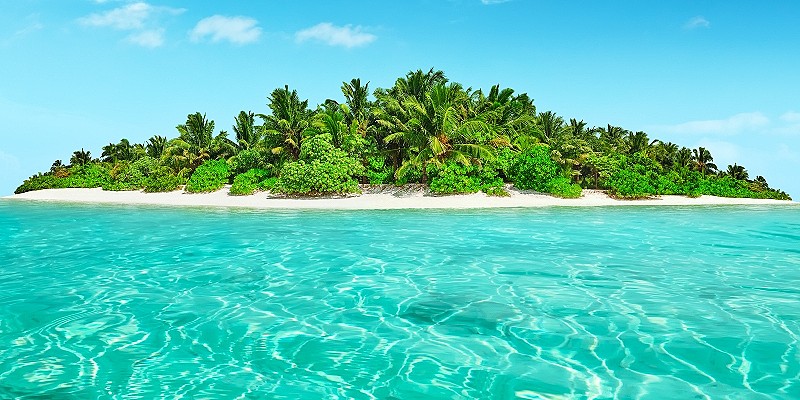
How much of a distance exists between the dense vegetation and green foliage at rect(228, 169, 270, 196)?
73mm

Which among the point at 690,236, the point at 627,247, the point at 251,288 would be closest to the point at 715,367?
the point at 251,288

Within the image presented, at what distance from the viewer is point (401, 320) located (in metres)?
7.14

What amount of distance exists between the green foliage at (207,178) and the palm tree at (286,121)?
518cm

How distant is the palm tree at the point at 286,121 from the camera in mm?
37188

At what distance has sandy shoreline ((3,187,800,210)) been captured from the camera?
101ft

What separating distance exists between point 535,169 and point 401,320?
94.5 ft

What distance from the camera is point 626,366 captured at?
544cm

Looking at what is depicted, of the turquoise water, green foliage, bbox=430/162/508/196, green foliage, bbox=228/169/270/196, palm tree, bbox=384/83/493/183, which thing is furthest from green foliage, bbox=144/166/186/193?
the turquoise water

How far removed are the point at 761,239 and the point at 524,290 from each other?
11.6 meters

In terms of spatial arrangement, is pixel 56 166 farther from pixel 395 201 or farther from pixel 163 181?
pixel 395 201

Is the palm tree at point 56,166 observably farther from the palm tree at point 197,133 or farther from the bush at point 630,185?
the bush at point 630,185

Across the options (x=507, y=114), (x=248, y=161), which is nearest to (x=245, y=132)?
(x=248, y=161)

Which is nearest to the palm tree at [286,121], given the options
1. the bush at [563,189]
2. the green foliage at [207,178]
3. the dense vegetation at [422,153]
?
the dense vegetation at [422,153]

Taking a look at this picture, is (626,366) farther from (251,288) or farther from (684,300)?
(251,288)
